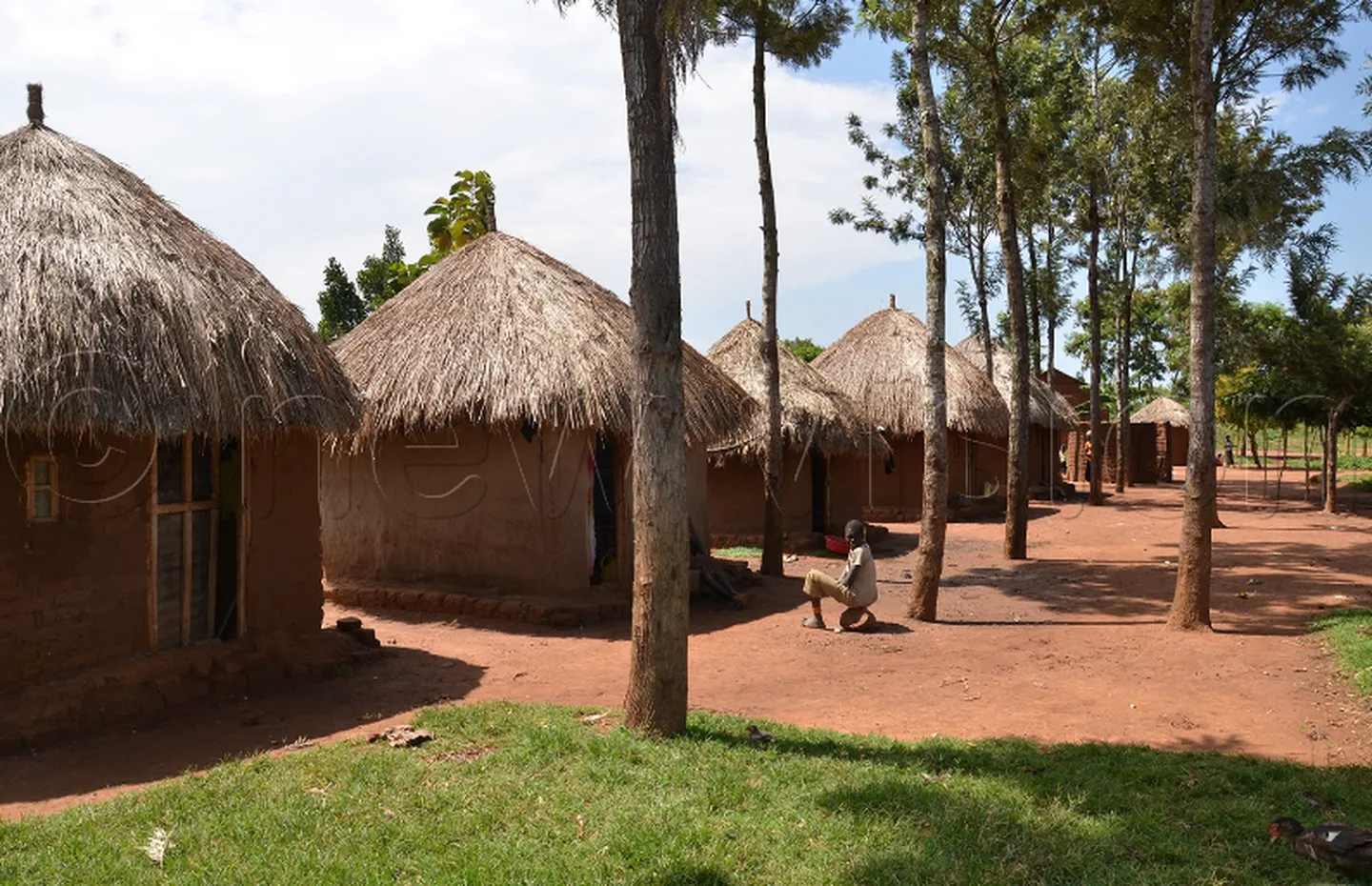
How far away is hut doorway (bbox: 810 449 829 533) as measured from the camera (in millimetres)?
18234

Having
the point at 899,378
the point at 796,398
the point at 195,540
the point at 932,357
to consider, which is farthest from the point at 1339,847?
the point at 899,378

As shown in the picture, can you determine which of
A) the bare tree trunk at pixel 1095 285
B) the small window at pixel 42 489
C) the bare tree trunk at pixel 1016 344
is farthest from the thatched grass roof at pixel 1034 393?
the small window at pixel 42 489

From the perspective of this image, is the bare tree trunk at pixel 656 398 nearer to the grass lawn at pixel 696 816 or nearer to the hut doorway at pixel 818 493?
the grass lawn at pixel 696 816

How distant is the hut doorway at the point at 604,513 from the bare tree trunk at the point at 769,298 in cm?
241

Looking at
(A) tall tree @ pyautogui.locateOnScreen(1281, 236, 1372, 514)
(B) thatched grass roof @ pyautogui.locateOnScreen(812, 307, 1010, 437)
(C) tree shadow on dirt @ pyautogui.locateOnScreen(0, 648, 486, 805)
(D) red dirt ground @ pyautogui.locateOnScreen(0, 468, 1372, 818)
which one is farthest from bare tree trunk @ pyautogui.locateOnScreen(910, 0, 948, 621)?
(A) tall tree @ pyautogui.locateOnScreen(1281, 236, 1372, 514)

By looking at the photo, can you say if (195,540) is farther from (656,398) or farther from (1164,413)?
(1164,413)

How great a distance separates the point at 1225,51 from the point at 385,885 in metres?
15.4

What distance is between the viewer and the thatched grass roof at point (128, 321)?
627cm

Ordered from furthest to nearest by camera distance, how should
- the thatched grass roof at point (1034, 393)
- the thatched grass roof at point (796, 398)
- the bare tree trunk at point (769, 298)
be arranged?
the thatched grass roof at point (1034, 393) < the thatched grass roof at point (796, 398) < the bare tree trunk at point (769, 298)

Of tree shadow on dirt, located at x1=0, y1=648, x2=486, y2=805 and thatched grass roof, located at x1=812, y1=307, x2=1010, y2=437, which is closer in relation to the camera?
tree shadow on dirt, located at x1=0, y1=648, x2=486, y2=805

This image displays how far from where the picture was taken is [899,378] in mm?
21969

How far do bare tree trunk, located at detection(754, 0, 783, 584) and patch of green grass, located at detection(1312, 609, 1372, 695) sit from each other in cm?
642

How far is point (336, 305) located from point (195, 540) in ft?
62.5

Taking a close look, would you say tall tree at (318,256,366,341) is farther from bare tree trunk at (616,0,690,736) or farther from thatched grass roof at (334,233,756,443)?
bare tree trunk at (616,0,690,736)
